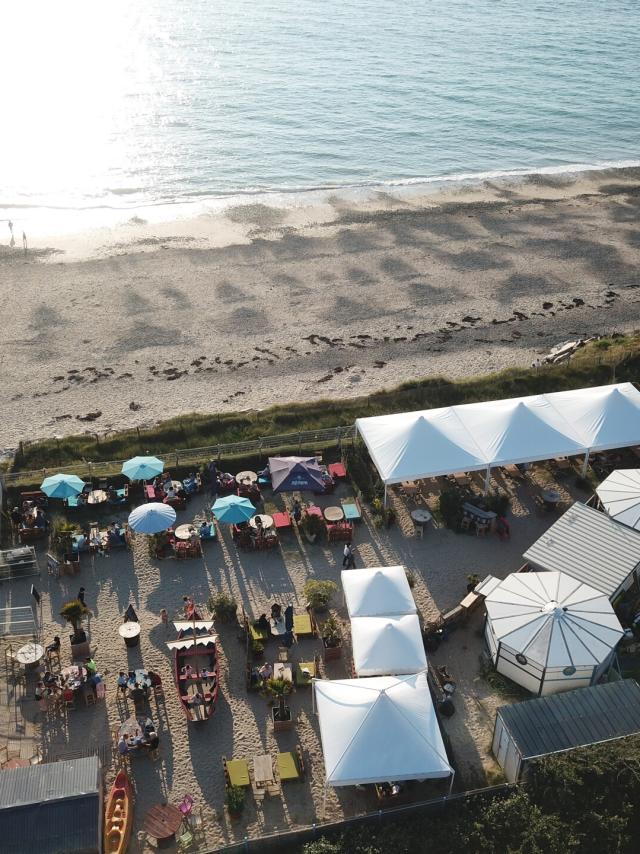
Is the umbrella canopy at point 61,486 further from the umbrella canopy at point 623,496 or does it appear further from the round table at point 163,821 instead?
the umbrella canopy at point 623,496

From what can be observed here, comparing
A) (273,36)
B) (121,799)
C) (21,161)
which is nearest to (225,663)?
(121,799)

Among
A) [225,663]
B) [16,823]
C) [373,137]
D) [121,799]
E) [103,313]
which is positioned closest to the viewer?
[16,823]

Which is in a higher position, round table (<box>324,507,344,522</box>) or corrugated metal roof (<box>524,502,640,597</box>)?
round table (<box>324,507,344,522</box>)

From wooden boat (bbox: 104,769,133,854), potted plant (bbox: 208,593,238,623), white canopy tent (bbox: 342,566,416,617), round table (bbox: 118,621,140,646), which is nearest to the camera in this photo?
wooden boat (bbox: 104,769,133,854)

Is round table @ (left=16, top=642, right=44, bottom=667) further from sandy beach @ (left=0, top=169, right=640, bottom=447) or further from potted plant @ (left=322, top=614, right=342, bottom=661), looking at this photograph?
sandy beach @ (left=0, top=169, right=640, bottom=447)

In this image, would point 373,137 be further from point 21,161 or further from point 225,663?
A: point 225,663

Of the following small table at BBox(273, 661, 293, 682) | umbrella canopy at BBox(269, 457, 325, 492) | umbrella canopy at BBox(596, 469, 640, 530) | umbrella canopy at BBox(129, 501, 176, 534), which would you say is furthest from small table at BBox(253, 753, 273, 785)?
umbrella canopy at BBox(596, 469, 640, 530)
